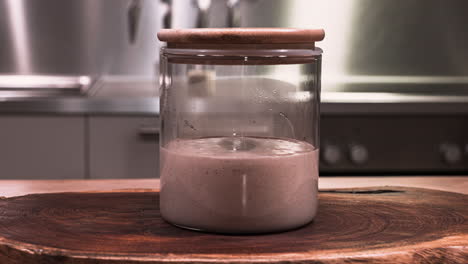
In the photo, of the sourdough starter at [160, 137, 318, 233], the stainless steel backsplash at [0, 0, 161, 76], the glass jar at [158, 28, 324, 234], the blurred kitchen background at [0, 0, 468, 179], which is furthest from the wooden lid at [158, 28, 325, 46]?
the stainless steel backsplash at [0, 0, 161, 76]

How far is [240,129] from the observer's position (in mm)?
705

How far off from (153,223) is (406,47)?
71.0 inches

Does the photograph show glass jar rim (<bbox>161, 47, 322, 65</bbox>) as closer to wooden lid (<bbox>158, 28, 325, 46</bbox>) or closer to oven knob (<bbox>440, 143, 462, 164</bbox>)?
wooden lid (<bbox>158, 28, 325, 46</bbox>)

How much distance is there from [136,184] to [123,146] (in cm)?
89

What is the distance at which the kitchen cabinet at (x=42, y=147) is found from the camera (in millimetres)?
1758

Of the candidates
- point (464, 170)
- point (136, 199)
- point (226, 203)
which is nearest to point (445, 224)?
point (226, 203)

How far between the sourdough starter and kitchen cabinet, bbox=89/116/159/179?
112 cm

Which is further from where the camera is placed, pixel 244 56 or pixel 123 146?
pixel 123 146

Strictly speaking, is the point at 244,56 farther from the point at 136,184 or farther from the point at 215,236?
the point at 136,184

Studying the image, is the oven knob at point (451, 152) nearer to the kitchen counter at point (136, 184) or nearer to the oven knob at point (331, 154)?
the oven knob at point (331, 154)

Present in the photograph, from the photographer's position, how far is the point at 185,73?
2.25 ft

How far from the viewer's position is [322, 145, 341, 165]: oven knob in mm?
1828

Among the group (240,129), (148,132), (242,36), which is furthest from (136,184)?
(148,132)

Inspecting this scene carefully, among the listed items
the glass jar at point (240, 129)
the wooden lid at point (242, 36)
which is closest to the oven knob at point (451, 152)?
the glass jar at point (240, 129)
